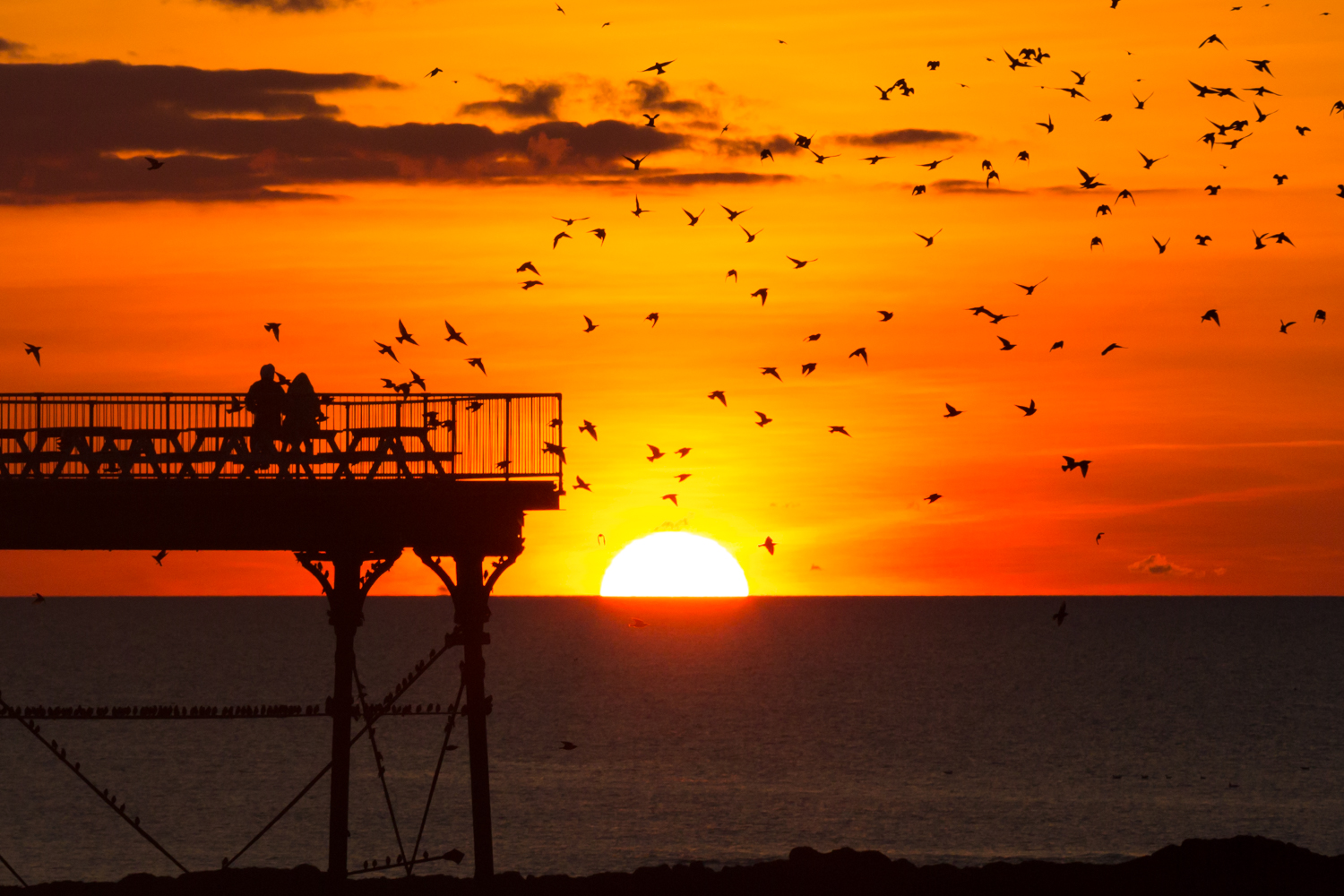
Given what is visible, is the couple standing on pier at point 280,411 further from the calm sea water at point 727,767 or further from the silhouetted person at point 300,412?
the calm sea water at point 727,767

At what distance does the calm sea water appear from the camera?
6123 cm

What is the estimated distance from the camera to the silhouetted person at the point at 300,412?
27.9m

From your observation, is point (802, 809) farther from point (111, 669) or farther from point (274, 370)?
point (111, 669)

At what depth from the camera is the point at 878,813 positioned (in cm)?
6869

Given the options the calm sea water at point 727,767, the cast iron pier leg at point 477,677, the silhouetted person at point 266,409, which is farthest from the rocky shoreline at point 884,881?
the calm sea water at point 727,767

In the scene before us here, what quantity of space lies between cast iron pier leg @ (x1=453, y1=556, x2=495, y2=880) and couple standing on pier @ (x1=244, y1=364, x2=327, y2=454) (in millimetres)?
3743

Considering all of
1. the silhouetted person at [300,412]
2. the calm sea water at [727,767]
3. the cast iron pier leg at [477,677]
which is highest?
the silhouetted person at [300,412]

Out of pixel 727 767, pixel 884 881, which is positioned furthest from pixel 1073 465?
pixel 727 767

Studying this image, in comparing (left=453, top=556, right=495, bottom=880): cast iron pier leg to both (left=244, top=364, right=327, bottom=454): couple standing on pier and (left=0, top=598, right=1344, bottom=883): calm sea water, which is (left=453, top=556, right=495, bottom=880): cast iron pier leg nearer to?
(left=244, top=364, right=327, bottom=454): couple standing on pier

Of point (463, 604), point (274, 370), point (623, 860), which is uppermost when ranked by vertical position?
point (274, 370)

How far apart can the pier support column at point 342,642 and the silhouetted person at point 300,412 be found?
2.43 m

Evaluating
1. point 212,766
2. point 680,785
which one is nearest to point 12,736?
point 212,766

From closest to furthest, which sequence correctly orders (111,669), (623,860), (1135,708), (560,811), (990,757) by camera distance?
(623,860) → (560,811) → (990,757) → (1135,708) → (111,669)

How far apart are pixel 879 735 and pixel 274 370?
76.0m
